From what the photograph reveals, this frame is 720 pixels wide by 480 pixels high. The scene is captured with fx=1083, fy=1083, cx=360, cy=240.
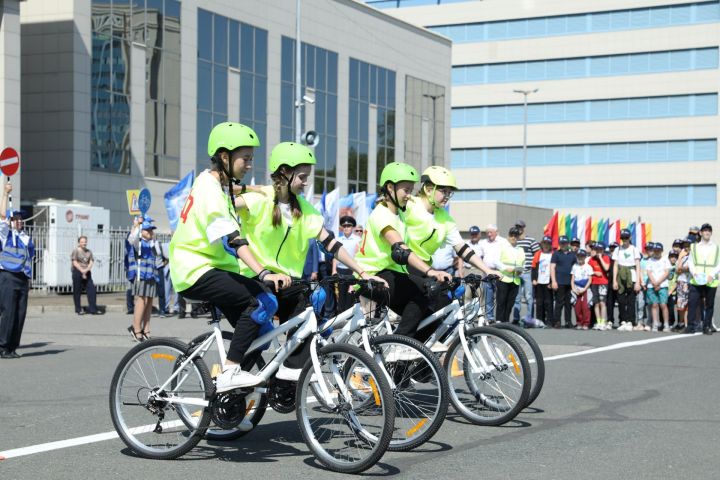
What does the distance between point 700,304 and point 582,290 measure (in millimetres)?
2110

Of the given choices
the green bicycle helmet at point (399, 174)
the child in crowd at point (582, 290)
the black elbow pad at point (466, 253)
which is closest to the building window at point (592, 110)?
the child in crowd at point (582, 290)

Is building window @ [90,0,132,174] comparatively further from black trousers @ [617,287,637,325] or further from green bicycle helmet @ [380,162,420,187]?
green bicycle helmet @ [380,162,420,187]

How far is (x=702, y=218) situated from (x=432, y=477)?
71.6 m

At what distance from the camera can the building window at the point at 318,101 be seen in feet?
163

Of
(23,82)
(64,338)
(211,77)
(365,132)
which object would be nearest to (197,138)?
(211,77)

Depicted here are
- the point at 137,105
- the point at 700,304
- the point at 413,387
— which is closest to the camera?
the point at 413,387

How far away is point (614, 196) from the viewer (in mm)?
76000

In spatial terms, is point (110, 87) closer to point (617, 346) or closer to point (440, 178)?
point (617, 346)

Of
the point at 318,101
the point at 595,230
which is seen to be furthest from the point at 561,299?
the point at 318,101

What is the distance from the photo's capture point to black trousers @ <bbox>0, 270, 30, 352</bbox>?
12.4 m

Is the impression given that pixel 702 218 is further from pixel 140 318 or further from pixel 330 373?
pixel 330 373

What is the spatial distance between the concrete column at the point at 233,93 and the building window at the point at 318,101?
3.48 meters

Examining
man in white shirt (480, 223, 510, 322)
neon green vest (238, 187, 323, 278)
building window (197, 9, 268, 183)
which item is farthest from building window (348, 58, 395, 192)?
neon green vest (238, 187, 323, 278)

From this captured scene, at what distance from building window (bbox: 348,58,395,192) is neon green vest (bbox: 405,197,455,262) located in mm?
45412
